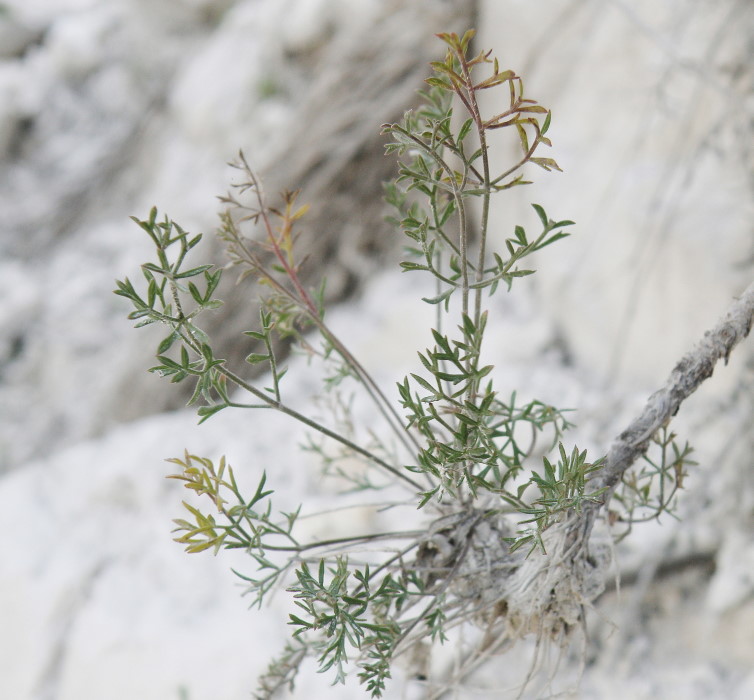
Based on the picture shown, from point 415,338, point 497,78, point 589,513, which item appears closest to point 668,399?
point 589,513

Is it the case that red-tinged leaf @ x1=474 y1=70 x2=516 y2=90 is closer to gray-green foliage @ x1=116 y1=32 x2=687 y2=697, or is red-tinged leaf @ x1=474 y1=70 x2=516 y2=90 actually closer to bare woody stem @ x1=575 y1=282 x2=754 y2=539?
gray-green foliage @ x1=116 y1=32 x2=687 y2=697

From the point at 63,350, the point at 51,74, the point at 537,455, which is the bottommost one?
the point at 537,455

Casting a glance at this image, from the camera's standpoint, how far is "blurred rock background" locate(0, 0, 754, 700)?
0.82m

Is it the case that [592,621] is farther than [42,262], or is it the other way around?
[42,262]

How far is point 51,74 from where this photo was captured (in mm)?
2033

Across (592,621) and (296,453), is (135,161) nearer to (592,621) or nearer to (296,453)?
(296,453)

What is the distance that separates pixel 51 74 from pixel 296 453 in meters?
1.53

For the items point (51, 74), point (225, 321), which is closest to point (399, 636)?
point (225, 321)

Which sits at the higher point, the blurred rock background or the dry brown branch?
the blurred rock background

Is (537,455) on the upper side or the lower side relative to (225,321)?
lower

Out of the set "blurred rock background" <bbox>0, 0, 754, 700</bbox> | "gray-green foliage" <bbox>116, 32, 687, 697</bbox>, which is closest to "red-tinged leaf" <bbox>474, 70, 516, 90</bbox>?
"gray-green foliage" <bbox>116, 32, 687, 697</bbox>

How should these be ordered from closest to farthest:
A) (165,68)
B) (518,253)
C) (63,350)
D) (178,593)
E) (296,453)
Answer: (518,253)
(178,593)
(296,453)
(63,350)
(165,68)

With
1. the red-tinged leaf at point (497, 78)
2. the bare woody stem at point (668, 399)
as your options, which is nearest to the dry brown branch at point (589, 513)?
the bare woody stem at point (668, 399)

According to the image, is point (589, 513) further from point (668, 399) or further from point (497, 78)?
point (497, 78)
